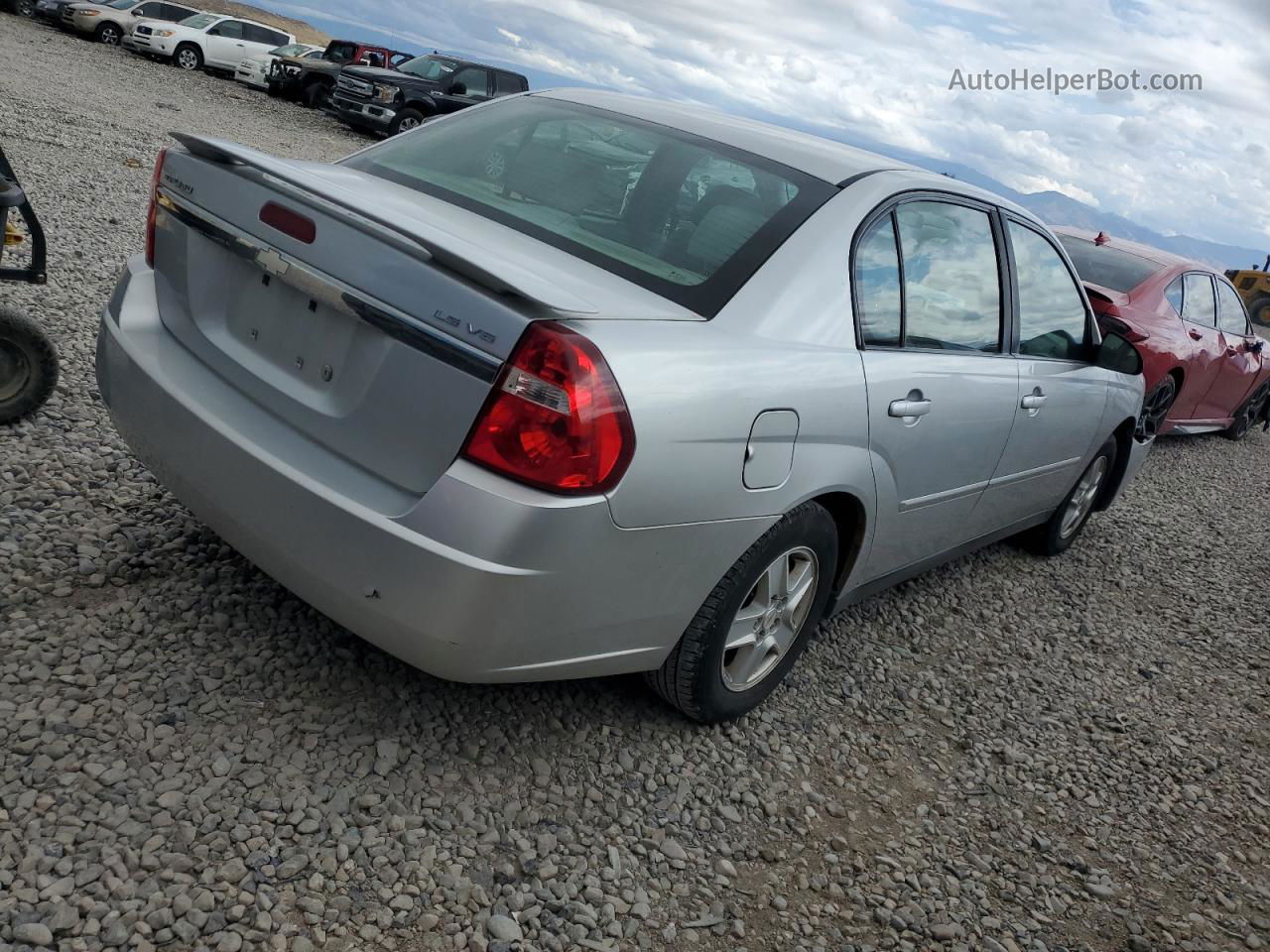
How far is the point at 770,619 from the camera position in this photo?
3.20m

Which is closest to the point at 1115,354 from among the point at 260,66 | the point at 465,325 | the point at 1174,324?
the point at 465,325

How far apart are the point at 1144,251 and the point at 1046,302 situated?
5031 mm

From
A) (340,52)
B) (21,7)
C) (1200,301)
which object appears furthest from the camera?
(21,7)

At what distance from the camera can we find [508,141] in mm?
3414

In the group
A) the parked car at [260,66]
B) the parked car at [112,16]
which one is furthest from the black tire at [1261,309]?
the parked car at [112,16]

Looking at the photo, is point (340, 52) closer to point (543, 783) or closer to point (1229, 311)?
point (1229, 311)

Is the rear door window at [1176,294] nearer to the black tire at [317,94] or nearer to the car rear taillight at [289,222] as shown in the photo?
the car rear taillight at [289,222]

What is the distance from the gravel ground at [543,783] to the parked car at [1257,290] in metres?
26.3

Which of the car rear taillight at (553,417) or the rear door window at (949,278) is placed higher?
the rear door window at (949,278)

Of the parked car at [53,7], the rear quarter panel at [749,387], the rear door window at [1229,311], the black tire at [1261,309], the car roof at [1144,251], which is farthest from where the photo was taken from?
the parked car at [53,7]

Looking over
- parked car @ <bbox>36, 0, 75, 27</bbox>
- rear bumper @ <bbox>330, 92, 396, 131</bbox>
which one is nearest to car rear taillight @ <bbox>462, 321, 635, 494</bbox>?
rear bumper @ <bbox>330, 92, 396, 131</bbox>

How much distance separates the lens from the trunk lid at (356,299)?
2.32 meters

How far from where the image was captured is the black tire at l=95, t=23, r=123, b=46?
27.7m

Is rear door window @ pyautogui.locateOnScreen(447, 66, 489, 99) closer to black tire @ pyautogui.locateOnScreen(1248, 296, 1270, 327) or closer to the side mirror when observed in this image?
the side mirror
